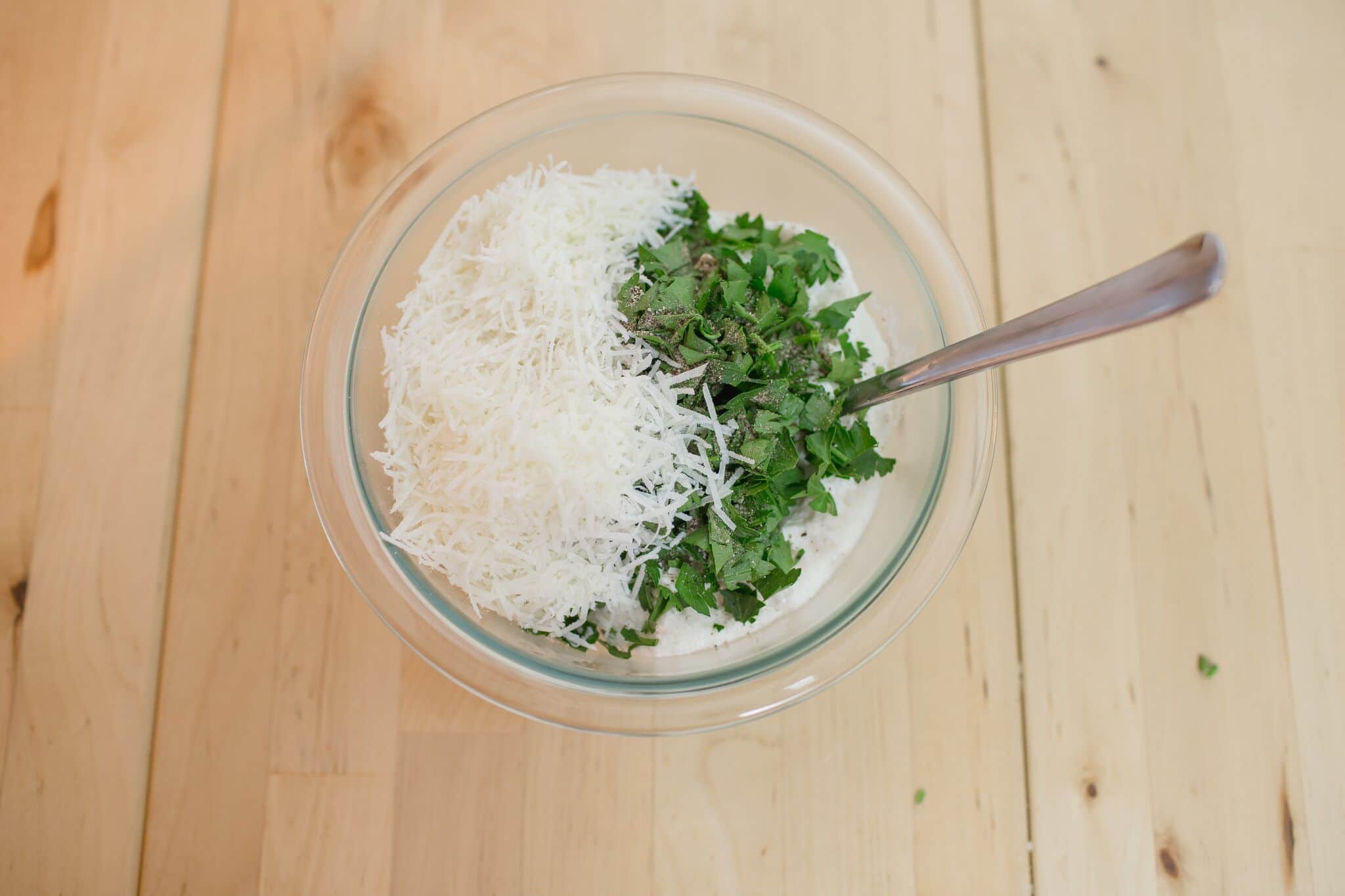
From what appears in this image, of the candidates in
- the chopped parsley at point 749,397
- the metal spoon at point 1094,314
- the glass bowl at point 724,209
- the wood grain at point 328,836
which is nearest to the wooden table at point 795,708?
the wood grain at point 328,836

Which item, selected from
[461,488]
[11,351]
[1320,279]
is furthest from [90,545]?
[1320,279]

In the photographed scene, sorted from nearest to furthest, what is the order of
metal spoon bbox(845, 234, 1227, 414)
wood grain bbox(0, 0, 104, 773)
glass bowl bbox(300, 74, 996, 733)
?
metal spoon bbox(845, 234, 1227, 414)
glass bowl bbox(300, 74, 996, 733)
wood grain bbox(0, 0, 104, 773)

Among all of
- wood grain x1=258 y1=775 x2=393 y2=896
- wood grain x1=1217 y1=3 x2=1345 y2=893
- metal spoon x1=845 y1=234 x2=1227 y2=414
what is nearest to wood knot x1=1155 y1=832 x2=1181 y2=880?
wood grain x1=1217 y1=3 x2=1345 y2=893

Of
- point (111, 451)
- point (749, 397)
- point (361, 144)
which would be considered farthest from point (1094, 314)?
point (111, 451)

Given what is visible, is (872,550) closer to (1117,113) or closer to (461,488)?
(461,488)

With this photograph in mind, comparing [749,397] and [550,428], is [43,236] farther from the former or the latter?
[749,397]

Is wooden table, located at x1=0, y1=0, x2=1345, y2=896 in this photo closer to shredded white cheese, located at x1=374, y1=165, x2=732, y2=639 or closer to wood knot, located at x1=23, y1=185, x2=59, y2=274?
wood knot, located at x1=23, y1=185, x2=59, y2=274
